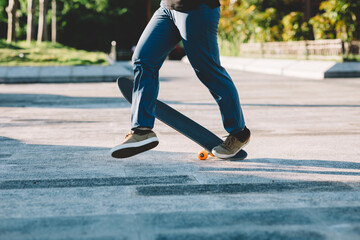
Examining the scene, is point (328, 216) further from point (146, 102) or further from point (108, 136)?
point (108, 136)

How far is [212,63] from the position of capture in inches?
163

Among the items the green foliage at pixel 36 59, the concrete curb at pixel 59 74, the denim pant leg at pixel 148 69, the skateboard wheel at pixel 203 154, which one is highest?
the denim pant leg at pixel 148 69

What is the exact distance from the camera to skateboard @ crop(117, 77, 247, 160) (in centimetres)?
438

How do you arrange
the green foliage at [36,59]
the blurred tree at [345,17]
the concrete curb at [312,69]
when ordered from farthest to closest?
the blurred tree at [345,17] < the green foliage at [36,59] < the concrete curb at [312,69]

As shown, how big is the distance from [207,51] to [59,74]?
45.4ft

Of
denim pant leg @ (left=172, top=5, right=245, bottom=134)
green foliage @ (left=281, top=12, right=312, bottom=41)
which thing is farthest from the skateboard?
green foliage @ (left=281, top=12, right=312, bottom=41)

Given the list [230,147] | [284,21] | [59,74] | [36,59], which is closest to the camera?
[230,147]

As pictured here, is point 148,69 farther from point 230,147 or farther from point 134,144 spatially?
point 230,147

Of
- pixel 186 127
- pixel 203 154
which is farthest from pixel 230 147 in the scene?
pixel 186 127

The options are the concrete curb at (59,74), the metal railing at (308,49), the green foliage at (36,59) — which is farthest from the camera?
the metal railing at (308,49)

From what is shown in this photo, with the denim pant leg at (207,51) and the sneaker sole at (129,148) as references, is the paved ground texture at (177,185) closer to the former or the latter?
the sneaker sole at (129,148)

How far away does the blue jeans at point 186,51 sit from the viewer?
4070 mm

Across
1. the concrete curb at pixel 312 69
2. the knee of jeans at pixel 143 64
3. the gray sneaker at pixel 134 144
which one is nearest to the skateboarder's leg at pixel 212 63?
the knee of jeans at pixel 143 64

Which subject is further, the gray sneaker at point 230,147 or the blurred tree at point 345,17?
the blurred tree at point 345,17
